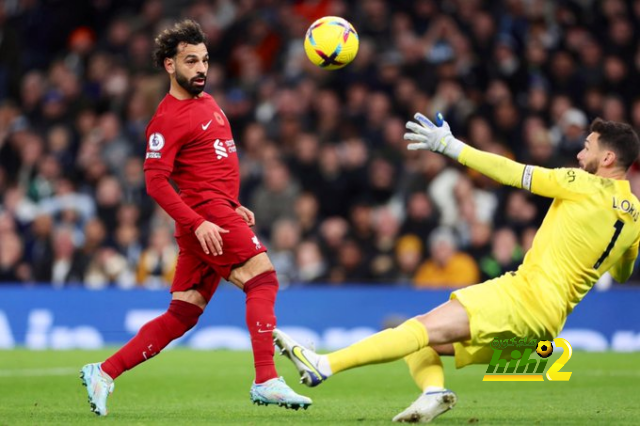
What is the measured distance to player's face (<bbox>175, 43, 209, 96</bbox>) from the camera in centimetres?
760

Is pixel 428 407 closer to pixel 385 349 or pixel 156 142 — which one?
pixel 385 349

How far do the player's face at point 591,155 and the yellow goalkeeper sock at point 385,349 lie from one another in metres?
1.40

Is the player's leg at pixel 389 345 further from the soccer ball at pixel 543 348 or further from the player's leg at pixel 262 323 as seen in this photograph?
the soccer ball at pixel 543 348

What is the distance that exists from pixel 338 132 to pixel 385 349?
10.4m

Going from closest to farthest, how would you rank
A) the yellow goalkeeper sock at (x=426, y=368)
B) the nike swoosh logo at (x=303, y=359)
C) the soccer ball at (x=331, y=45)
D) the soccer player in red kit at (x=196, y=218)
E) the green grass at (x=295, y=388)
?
1. the nike swoosh logo at (x=303, y=359)
2. the yellow goalkeeper sock at (x=426, y=368)
3. the green grass at (x=295, y=388)
4. the soccer player in red kit at (x=196, y=218)
5. the soccer ball at (x=331, y=45)

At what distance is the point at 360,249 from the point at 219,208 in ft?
26.4

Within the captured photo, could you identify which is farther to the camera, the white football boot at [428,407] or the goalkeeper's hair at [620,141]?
the goalkeeper's hair at [620,141]

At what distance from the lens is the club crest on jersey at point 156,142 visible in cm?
744

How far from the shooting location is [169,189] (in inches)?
290

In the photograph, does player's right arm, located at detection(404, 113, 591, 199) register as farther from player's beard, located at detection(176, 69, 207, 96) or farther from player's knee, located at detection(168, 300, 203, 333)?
player's knee, located at detection(168, 300, 203, 333)

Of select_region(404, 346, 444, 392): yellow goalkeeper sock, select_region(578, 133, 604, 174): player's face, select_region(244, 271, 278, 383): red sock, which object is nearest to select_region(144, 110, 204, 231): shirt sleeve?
select_region(244, 271, 278, 383): red sock

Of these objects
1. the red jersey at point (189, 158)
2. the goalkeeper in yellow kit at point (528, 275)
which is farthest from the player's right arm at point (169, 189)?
the goalkeeper in yellow kit at point (528, 275)

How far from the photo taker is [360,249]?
15477mm

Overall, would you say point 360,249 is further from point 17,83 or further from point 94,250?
point 17,83
